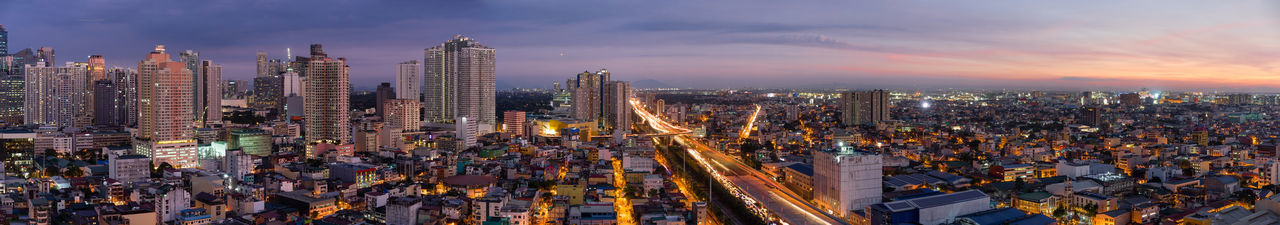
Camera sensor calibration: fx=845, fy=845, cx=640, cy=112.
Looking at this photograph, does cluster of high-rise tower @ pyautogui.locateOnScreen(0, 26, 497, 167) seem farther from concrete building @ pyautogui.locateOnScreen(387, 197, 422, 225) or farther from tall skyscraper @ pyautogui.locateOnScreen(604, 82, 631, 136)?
concrete building @ pyautogui.locateOnScreen(387, 197, 422, 225)

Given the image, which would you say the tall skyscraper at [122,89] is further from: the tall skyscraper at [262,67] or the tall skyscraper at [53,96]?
the tall skyscraper at [262,67]

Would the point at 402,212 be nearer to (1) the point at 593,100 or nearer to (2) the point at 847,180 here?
(2) the point at 847,180

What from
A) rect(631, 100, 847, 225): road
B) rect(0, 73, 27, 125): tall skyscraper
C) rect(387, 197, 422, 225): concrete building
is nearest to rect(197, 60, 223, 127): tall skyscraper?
rect(0, 73, 27, 125): tall skyscraper

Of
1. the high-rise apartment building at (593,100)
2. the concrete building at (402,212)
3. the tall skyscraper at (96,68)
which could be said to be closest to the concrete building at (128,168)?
the concrete building at (402,212)

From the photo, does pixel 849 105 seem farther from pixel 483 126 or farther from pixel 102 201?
pixel 102 201

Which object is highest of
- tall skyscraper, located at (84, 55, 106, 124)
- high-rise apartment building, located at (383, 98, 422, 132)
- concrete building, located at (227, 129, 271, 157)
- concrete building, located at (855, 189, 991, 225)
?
tall skyscraper, located at (84, 55, 106, 124)

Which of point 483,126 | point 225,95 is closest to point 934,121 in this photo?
point 483,126
